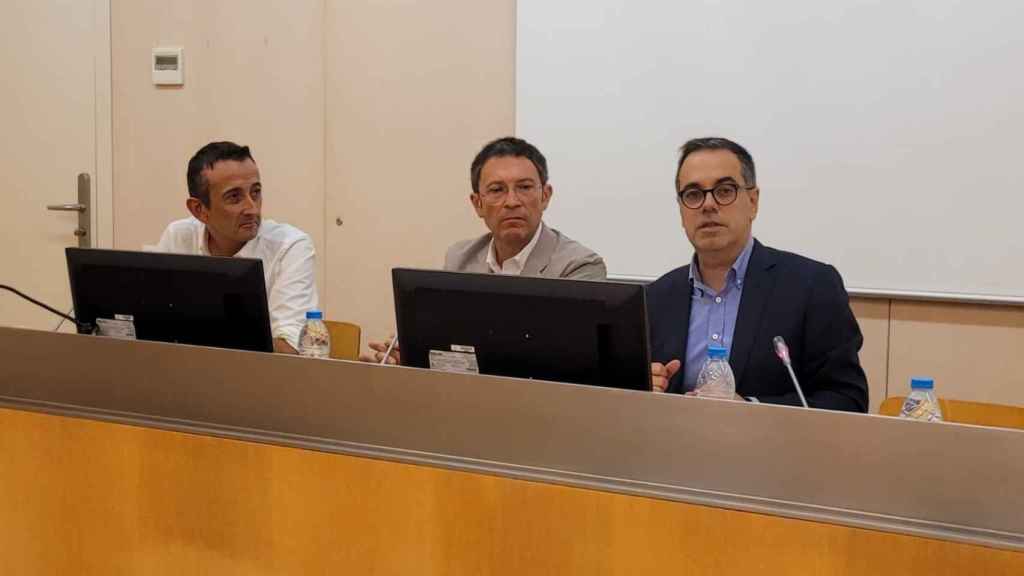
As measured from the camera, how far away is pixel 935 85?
10.3ft

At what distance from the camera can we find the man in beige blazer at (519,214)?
260cm

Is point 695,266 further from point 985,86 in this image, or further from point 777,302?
point 985,86

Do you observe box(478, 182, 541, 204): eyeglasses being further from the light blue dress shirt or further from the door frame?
the door frame

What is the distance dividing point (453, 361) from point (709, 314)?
0.85 m

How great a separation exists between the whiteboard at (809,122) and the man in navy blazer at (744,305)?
1.08 m

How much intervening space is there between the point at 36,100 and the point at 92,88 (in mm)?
267

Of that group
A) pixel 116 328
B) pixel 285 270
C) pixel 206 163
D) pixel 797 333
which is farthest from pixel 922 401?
pixel 206 163

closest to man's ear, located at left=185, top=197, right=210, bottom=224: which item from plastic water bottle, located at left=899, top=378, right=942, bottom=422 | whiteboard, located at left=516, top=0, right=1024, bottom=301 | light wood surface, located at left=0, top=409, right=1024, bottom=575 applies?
light wood surface, located at left=0, top=409, right=1024, bottom=575

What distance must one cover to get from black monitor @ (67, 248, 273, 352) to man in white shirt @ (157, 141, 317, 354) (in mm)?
729

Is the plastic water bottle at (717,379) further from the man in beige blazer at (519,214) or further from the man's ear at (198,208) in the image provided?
the man's ear at (198,208)

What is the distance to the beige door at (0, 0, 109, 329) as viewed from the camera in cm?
430

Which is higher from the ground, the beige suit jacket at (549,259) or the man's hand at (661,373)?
the beige suit jacket at (549,259)

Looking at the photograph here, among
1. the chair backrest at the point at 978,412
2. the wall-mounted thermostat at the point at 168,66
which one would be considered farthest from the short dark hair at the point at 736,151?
the wall-mounted thermostat at the point at 168,66

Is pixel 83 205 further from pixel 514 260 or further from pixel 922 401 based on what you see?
pixel 922 401
